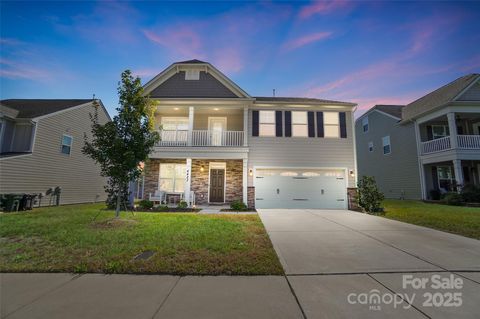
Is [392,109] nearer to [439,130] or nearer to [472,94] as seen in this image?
[439,130]

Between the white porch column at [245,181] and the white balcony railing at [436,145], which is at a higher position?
the white balcony railing at [436,145]

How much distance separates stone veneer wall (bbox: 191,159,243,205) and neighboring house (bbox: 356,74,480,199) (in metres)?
13.9

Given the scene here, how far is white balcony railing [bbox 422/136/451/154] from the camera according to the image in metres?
14.2

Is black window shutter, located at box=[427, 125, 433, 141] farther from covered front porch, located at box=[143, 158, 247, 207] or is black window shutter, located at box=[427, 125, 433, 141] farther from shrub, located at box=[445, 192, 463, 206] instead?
covered front porch, located at box=[143, 158, 247, 207]

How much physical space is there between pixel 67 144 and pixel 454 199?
989 inches

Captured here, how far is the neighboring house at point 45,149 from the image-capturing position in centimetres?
1123

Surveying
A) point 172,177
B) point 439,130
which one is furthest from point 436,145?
point 172,177

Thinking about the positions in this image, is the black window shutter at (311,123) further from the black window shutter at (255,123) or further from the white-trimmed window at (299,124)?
the black window shutter at (255,123)

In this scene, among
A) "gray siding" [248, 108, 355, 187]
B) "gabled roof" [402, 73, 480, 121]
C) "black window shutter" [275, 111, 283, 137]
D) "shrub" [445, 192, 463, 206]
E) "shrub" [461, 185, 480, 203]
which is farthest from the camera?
"gabled roof" [402, 73, 480, 121]

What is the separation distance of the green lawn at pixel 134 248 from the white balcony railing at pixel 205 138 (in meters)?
6.84

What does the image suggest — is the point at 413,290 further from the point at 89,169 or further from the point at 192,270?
the point at 89,169

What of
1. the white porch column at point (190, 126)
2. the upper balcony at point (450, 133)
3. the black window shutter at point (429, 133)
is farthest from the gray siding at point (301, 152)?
the black window shutter at point (429, 133)

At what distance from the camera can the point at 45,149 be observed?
1251cm

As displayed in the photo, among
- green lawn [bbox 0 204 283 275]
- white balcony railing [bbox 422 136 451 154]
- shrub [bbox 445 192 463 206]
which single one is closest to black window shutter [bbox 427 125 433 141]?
white balcony railing [bbox 422 136 451 154]
